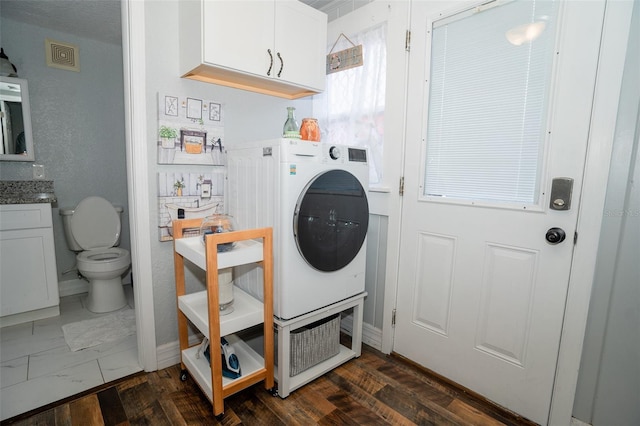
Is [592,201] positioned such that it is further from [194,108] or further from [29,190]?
[29,190]

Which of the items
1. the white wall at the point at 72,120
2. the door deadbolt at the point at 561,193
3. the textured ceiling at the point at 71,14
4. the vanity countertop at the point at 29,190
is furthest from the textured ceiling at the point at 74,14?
the door deadbolt at the point at 561,193

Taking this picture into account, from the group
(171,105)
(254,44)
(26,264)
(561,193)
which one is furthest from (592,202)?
(26,264)

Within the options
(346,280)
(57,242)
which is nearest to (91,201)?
(57,242)

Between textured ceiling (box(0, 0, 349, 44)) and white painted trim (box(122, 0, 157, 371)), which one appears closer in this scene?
white painted trim (box(122, 0, 157, 371))

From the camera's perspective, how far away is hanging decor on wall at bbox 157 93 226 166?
5.49ft

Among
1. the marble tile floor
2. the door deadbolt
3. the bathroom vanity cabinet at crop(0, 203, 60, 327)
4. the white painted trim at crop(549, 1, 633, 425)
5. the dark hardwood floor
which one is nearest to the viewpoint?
the white painted trim at crop(549, 1, 633, 425)

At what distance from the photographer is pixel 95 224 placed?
2729 millimetres

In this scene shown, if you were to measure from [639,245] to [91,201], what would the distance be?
357 centimetres

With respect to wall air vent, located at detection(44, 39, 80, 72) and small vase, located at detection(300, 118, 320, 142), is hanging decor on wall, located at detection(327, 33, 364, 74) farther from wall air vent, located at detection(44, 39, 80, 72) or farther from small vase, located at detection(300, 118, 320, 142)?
wall air vent, located at detection(44, 39, 80, 72)

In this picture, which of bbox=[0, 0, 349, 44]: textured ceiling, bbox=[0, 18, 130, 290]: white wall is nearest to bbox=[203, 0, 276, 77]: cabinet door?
bbox=[0, 0, 349, 44]: textured ceiling

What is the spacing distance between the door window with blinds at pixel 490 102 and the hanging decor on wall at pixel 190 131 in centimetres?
124

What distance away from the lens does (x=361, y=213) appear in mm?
1766

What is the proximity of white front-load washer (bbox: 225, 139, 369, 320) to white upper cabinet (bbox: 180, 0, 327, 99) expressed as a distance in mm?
436

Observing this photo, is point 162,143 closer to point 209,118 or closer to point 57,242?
point 209,118
